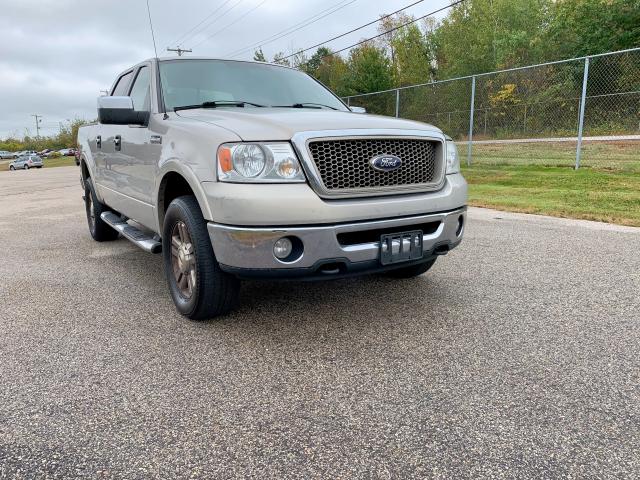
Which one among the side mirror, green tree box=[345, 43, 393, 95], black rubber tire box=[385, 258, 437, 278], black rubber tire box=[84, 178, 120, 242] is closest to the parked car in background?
green tree box=[345, 43, 393, 95]

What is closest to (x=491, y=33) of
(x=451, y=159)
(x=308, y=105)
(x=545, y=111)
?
(x=545, y=111)

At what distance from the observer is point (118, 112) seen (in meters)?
3.73

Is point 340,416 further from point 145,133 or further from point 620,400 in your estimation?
point 145,133

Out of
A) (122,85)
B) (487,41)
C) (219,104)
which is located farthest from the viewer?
(487,41)

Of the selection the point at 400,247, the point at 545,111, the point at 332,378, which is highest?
the point at 545,111

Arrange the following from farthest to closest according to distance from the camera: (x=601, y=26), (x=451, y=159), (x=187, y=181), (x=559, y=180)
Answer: (x=601, y=26), (x=559, y=180), (x=451, y=159), (x=187, y=181)

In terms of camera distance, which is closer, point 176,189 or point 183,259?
point 183,259

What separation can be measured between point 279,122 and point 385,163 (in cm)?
66

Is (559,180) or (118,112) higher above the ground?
(118,112)

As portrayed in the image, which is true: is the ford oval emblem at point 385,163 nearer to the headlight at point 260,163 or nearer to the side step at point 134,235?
the headlight at point 260,163

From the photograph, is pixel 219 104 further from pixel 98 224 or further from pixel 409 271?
pixel 98 224

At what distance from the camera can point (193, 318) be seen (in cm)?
333

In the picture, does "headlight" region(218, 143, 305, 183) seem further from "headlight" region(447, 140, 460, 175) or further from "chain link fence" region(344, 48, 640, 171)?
"chain link fence" region(344, 48, 640, 171)

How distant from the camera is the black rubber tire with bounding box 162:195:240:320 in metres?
3.03
